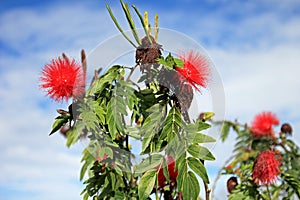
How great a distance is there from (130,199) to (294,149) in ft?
4.97

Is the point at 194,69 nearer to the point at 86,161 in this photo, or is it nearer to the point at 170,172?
the point at 170,172

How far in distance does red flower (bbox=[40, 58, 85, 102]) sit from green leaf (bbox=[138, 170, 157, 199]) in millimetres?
301

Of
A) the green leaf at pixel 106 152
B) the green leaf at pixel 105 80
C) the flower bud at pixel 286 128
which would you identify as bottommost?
the green leaf at pixel 106 152

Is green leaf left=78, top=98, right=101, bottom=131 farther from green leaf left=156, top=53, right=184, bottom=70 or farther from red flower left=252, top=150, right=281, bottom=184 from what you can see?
red flower left=252, top=150, right=281, bottom=184

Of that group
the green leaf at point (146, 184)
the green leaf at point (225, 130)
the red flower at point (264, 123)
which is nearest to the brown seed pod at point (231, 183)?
the green leaf at point (146, 184)

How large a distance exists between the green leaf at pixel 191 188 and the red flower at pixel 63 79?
39cm

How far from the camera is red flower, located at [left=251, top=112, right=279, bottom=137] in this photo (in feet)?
8.97

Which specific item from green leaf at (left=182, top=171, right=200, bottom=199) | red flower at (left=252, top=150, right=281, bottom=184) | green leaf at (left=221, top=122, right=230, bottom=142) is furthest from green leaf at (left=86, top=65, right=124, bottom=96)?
green leaf at (left=221, top=122, right=230, bottom=142)

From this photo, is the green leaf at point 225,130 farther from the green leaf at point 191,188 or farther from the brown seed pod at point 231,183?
the green leaf at point 191,188

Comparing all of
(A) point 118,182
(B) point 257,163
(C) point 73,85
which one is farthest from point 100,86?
(B) point 257,163

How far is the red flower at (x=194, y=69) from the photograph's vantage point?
118cm

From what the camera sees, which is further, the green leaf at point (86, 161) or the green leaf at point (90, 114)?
the green leaf at point (86, 161)

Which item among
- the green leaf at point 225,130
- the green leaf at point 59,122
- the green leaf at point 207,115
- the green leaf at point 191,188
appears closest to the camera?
the green leaf at point 191,188

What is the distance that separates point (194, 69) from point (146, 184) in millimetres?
339
